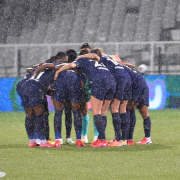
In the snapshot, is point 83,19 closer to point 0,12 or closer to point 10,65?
point 0,12

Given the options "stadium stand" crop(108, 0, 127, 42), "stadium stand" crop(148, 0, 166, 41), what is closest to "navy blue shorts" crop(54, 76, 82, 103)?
"stadium stand" crop(148, 0, 166, 41)

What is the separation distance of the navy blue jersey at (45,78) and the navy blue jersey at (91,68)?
60cm

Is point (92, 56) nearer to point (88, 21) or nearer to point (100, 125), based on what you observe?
point (100, 125)

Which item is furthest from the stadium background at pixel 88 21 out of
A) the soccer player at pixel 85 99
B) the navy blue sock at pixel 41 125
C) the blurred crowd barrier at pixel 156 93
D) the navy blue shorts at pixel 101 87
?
the navy blue shorts at pixel 101 87

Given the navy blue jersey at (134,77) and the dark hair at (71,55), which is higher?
the dark hair at (71,55)

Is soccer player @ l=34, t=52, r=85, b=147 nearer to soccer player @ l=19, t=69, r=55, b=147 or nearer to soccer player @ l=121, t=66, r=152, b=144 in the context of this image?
soccer player @ l=19, t=69, r=55, b=147

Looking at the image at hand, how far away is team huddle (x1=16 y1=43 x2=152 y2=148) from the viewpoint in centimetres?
949

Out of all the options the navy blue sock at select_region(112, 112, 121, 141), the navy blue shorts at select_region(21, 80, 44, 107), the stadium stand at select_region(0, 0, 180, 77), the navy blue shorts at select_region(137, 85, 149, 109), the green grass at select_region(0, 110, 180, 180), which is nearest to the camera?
the green grass at select_region(0, 110, 180, 180)

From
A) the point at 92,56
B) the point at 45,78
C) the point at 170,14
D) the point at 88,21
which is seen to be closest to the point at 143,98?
the point at 92,56

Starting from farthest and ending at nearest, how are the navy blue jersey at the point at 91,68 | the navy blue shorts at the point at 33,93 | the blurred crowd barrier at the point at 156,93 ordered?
the blurred crowd barrier at the point at 156,93
the navy blue shorts at the point at 33,93
the navy blue jersey at the point at 91,68

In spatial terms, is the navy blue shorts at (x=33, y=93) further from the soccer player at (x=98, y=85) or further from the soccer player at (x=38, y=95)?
the soccer player at (x=98, y=85)

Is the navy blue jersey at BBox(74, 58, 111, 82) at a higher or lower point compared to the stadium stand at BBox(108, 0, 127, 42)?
lower

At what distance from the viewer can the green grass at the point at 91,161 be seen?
6574 mm

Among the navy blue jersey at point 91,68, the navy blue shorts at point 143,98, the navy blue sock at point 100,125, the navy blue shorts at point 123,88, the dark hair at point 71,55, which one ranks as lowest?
the navy blue sock at point 100,125
